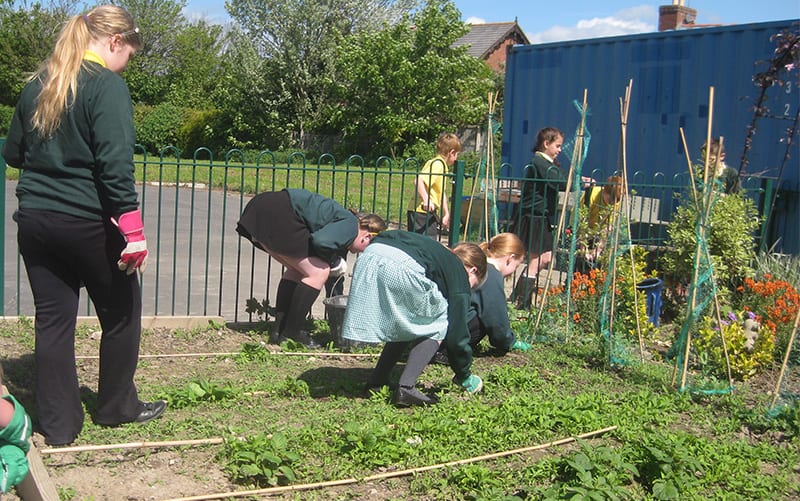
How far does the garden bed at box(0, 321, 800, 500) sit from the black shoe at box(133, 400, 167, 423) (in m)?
0.04

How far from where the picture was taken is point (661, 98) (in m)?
9.80

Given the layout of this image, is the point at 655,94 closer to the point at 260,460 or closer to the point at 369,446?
the point at 369,446

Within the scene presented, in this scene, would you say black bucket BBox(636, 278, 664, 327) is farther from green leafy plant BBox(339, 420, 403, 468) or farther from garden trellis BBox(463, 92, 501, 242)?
green leafy plant BBox(339, 420, 403, 468)

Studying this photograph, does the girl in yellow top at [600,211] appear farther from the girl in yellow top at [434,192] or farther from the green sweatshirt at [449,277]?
the green sweatshirt at [449,277]

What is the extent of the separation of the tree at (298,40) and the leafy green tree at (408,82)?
2.71 ft

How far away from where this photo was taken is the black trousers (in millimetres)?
3557

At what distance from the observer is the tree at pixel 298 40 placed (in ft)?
84.1

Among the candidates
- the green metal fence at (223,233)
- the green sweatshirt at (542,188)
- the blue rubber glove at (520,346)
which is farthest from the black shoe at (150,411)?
the green sweatshirt at (542,188)

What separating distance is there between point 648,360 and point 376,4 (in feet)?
74.2

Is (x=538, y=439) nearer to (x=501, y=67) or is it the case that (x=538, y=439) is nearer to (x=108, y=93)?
(x=108, y=93)

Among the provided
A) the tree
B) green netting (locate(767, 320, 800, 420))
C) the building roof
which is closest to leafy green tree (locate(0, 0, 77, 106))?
the tree

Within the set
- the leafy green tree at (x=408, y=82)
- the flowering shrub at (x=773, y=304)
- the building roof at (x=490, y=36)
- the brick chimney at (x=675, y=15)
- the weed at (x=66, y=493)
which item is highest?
the building roof at (x=490, y=36)

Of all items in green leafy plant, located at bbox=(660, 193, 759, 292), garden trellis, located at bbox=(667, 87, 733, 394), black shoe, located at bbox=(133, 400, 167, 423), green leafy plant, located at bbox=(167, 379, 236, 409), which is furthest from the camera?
green leafy plant, located at bbox=(660, 193, 759, 292)

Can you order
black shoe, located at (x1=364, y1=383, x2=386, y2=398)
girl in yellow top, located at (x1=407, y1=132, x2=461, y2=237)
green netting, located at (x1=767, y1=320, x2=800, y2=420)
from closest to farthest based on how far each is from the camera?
1. green netting, located at (x1=767, y1=320, x2=800, y2=420)
2. black shoe, located at (x1=364, y1=383, x2=386, y2=398)
3. girl in yellow top, located at (x1=407, y1=132, x2=461, y2=237)
